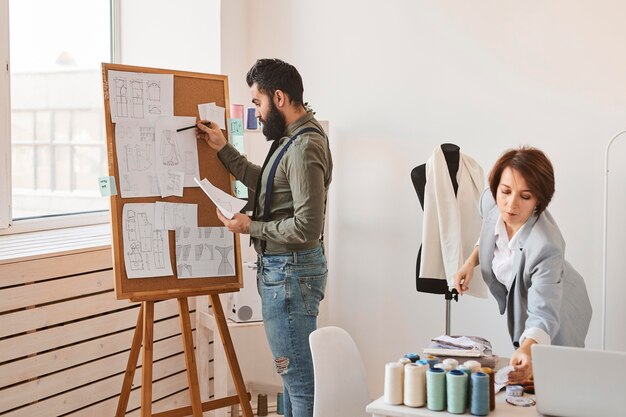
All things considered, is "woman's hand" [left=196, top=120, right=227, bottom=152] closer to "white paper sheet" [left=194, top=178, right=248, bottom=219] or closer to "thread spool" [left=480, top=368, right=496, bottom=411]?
"white paper sheet" [left=194, top=178, right=248, bottom=219]

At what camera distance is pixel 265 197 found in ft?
9.85

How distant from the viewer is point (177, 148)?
336 cm

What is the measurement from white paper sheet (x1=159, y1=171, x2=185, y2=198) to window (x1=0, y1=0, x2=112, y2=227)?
1.01m

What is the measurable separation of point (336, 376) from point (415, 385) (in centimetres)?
52

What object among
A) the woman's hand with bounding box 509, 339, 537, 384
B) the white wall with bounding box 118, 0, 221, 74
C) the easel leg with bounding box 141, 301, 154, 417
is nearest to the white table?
the woman's hand with bounding box 509, 339, 537, 384

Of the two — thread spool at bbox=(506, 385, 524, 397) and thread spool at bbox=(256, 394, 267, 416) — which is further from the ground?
thread spool at bbox=(506, 385, 524, 397)

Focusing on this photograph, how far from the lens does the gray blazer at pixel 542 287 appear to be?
2434 millimetres

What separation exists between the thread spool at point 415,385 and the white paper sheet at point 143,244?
56.6 inches

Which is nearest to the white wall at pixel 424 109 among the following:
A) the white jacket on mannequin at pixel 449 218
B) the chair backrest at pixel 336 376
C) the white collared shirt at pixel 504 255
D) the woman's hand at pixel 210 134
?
the white jacket on mannequin at pixel 449 218

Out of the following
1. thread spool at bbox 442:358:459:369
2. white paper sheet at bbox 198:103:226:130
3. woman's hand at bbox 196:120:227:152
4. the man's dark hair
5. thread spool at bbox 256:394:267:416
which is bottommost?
thread spool at bbox 256:394:267:416

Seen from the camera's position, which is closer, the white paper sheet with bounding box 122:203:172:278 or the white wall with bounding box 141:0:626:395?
the white paper sheet with bounding box 122:203:172:278

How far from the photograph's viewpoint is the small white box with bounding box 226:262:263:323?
402cm

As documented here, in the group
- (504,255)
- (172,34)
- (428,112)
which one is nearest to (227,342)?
(504,255)

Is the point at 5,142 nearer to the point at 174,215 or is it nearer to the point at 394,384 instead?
the point at 174,215
